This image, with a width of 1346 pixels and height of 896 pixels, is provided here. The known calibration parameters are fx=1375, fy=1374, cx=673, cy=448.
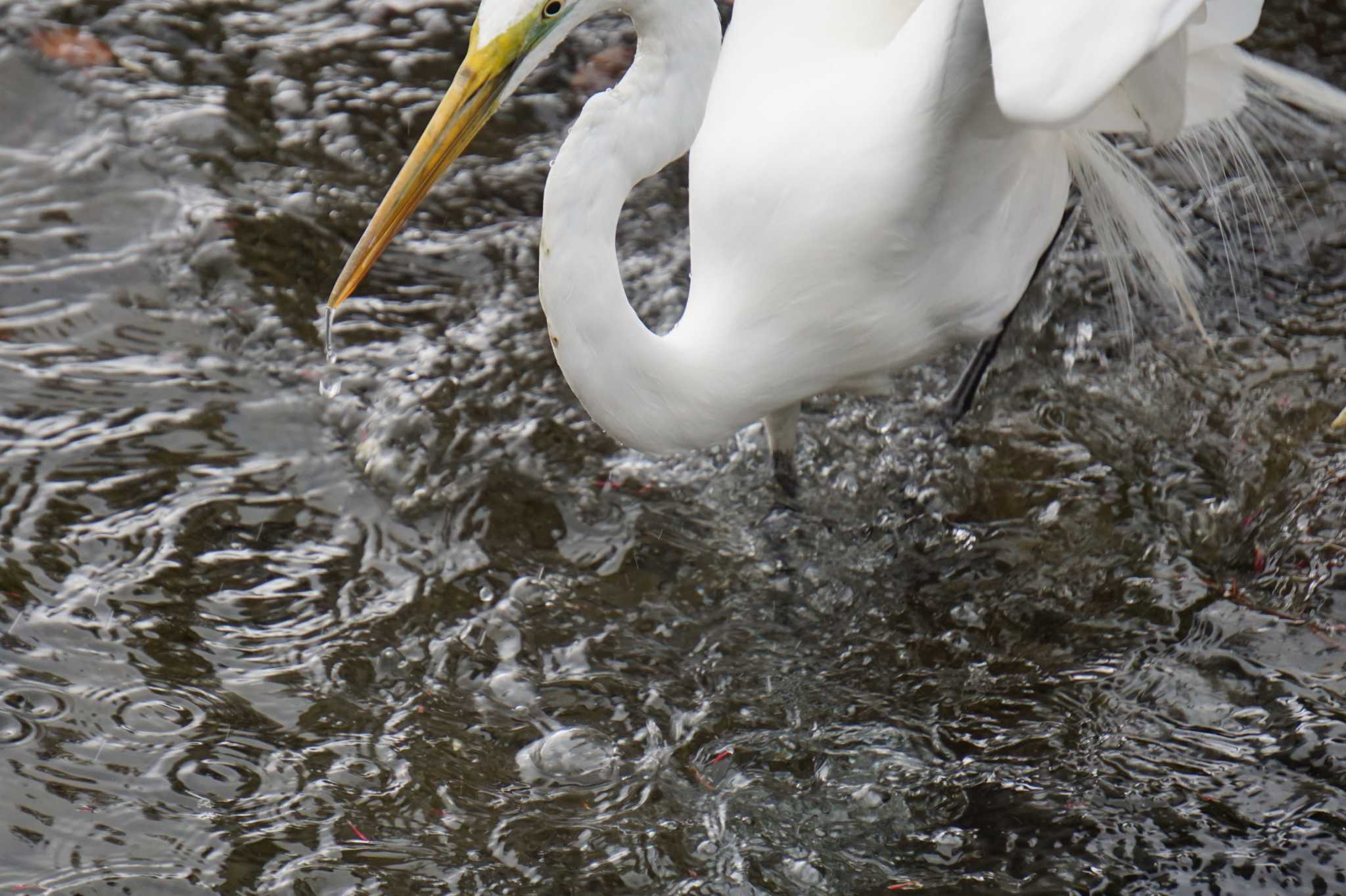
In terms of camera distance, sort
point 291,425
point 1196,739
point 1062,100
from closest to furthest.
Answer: point 1062,100 → point 1196,739 → point 291,425

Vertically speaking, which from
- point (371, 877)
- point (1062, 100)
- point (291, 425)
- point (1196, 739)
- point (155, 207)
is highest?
point (155, 207)

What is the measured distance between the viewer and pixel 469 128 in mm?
1854

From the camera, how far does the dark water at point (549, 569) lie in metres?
1.94

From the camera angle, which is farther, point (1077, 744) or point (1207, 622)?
point (1207, 622)

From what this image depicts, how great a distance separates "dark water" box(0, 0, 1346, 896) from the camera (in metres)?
1.94

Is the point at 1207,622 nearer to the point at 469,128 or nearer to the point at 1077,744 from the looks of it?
the point at 1077,744

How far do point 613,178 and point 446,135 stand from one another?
0.76 feet

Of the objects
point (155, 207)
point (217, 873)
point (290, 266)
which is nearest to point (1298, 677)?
point (217, 873)

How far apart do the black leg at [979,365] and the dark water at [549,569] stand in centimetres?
Answer: 7

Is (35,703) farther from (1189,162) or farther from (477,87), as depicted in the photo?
(1189,162)

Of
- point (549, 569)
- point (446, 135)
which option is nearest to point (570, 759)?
point (549, 569)

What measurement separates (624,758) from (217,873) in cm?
61

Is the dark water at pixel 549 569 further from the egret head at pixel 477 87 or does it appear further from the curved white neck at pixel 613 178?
the egret head at pixel 477 87

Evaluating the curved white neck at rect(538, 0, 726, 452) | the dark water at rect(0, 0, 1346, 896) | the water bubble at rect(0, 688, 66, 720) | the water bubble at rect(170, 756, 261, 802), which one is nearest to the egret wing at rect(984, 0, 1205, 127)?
the curved white neck at rect(538, 0, 726, 452)
